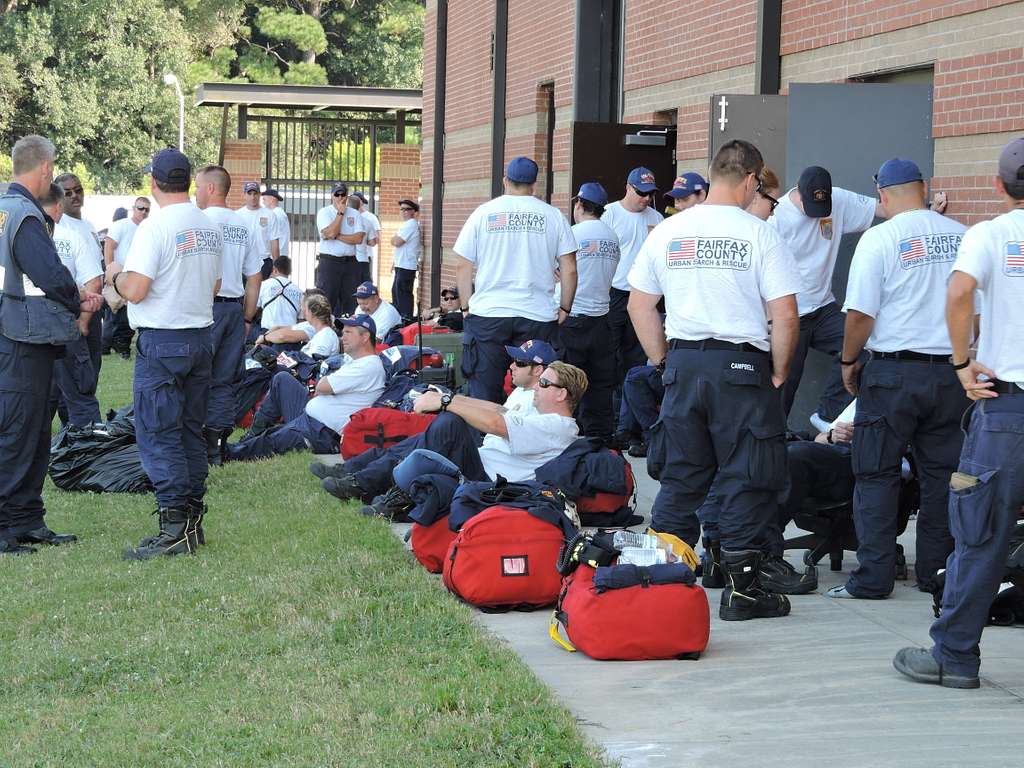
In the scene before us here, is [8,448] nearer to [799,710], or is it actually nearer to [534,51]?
[799,710]

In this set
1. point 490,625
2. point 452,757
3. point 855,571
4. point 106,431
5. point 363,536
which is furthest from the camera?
point 106,431

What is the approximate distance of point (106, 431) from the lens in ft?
33.4

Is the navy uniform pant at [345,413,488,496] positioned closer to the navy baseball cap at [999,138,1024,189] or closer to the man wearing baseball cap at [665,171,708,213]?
the man wearing baseball cap at [665,171,708,213]

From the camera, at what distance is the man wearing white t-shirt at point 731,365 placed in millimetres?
5977

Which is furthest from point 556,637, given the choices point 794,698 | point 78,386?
point 78,386

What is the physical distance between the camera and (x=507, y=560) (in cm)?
623

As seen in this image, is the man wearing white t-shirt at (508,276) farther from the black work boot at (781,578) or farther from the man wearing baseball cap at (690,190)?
the black work boot at (781,578)

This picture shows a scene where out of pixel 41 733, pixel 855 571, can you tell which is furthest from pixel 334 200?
pixel 41 733

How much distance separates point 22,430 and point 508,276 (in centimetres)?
314

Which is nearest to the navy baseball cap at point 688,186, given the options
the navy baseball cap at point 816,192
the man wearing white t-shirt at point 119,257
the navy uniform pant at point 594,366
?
the navy uniform pant at point 594,366

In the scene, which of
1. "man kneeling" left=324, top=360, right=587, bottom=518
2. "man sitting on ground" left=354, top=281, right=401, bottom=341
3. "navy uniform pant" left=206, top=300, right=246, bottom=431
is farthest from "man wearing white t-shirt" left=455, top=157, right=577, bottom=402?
"man sitting on ground" left=354, top=281, right=401, bottom=341

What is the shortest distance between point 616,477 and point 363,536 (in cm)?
144

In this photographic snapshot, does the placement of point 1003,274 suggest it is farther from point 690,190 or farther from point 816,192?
point 690,190

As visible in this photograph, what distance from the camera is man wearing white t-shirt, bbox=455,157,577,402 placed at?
905 cm
